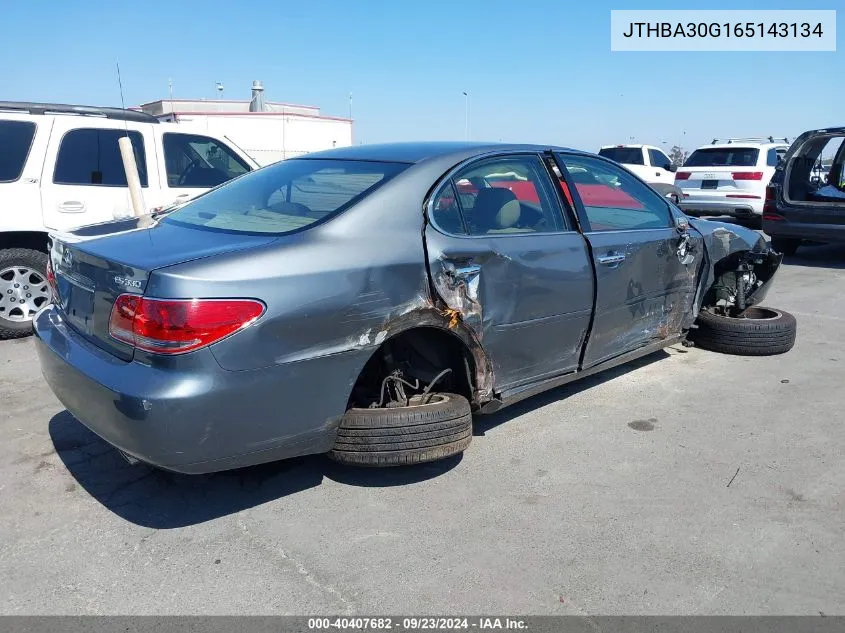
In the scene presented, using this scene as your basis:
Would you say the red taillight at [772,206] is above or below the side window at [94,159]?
below

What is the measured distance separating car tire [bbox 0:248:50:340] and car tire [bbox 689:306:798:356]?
5.24 m

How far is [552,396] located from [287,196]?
210cm

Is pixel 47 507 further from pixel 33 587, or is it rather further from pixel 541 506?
pixel 541 506

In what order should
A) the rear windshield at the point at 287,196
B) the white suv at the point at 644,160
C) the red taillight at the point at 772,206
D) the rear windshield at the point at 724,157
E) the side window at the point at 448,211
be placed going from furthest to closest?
the white suv at the point at 644,160 → the rear windshield at the point at 724,157 → the red taillight at the point at 772,206 → the side window at the point at 448,211 → the rear windshield at the point at 287,196

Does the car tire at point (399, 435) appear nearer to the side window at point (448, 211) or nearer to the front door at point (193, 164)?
the side window at point (448, 211)

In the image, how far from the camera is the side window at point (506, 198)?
347cm

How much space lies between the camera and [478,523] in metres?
3.05

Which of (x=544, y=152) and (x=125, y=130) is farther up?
(x=125, y=130)

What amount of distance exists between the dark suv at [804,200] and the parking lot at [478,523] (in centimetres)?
592

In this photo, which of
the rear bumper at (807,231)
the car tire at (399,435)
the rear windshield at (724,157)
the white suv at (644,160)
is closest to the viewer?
the car tire at (399,435)

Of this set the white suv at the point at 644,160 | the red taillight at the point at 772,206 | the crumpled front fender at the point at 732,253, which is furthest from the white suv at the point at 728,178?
the crumpled front fender at the point at 732,253

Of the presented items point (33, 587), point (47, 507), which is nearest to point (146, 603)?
point (33, 587)

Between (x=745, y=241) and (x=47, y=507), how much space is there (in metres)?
4.74

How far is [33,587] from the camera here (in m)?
2.60
